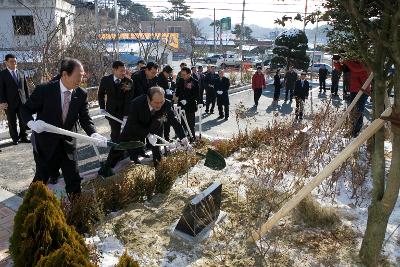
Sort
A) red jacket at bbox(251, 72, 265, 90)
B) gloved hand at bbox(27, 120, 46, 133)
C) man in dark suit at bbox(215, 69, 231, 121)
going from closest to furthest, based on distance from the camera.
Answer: gloved hand at bbox(27, 120, 46, 133) → man in dark suit at bbox(215, 69, 231, 121) → red jacket at bbox(251, 72, 265, 90)

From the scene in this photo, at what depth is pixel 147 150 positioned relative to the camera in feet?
23.1

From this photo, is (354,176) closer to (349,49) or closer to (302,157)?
(302,157)

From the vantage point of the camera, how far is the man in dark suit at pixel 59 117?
3881 mm

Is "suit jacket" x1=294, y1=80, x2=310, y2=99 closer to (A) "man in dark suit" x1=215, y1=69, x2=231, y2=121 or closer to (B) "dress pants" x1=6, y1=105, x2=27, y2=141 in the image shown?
(A) "man in dark suit" x1=215, y1=69, x2=231, y2=121

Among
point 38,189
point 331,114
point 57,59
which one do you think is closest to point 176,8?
point 57,59

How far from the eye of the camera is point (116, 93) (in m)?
6.52

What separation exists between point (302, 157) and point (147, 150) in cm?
288

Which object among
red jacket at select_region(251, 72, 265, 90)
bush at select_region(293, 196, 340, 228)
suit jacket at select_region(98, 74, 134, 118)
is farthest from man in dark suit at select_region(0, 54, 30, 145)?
red jacket at select_region(251, 72, 265, 90)

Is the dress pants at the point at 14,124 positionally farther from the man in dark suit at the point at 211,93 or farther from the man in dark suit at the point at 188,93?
the man in dark suit at the point at 211,93

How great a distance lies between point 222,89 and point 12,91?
5.95m

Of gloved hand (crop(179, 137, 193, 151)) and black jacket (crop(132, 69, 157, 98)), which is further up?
black jacket (crop(132, 69, 157, 98))

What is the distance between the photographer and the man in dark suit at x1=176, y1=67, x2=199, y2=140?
7930 mm

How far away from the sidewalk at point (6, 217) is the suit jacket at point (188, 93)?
4.00 metres

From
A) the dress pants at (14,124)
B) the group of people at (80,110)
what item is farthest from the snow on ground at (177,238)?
the dress pants at (14,124)
